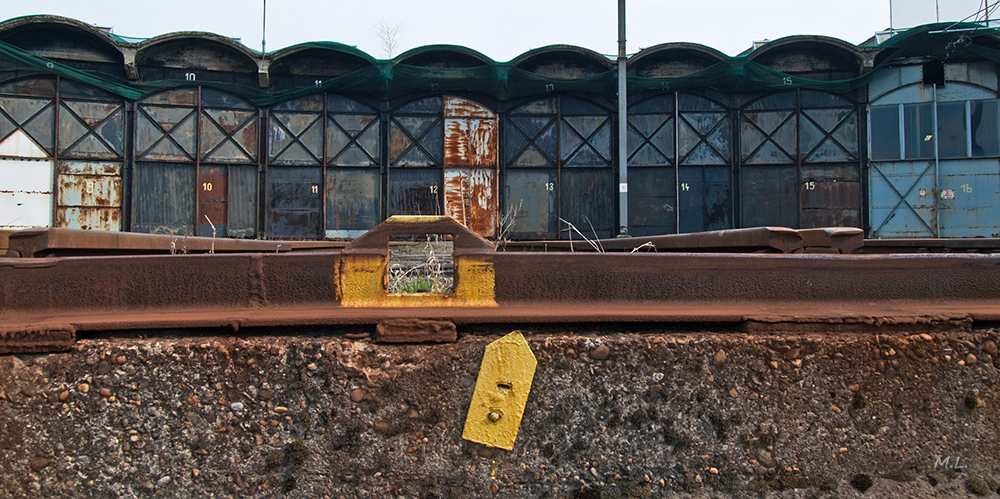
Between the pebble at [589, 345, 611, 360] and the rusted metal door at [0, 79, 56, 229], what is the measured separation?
15.8 m

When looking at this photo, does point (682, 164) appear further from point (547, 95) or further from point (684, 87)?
point (547, 95)

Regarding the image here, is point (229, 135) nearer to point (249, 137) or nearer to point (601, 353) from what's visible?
point (249, 137)

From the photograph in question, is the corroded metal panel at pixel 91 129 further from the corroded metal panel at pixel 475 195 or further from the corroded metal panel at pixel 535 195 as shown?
the corroded metal panel at pixel 535 195

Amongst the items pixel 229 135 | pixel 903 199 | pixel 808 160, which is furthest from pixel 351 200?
pixel 903 199

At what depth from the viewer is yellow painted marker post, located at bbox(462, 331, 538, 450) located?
1464 millimetres

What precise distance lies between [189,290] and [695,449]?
157 cm

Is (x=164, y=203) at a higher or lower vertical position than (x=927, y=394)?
higher

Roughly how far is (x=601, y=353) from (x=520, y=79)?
12.9 m

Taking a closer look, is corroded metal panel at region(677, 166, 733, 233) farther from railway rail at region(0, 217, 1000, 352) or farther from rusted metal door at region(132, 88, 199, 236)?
railway rail at region(0, 217, 1000, 352)

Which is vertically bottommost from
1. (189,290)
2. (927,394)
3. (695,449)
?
(695,449)

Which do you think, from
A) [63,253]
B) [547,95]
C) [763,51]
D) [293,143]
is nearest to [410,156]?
[293,143]

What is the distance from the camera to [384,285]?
1.64 m

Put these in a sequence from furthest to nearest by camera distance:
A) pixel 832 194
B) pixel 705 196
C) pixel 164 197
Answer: pixel 705 196
pixel 832 194
pixel 164 197

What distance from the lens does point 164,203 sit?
13.3 metres
